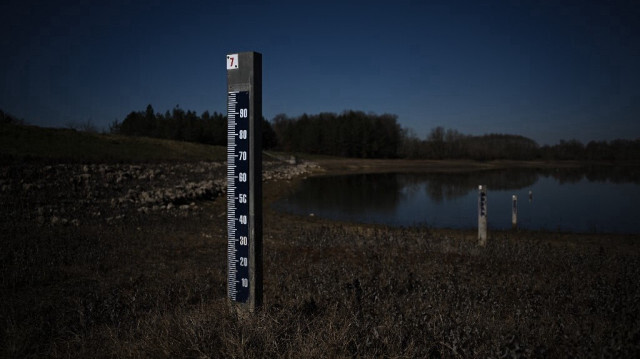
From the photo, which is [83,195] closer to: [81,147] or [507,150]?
[81,147]

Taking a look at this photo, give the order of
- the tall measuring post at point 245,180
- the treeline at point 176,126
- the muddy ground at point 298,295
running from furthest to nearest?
the treeline at point 176,126 < the tall measuring post at point 245,180 < the muddy ground at point 298,295

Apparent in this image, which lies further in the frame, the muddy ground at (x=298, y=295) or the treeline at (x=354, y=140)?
the treeline at (x=354, y=140)

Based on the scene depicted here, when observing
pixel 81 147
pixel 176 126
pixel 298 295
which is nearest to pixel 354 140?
pixel 176 126

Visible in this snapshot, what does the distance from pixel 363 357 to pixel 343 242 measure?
Result: 25.6 ft

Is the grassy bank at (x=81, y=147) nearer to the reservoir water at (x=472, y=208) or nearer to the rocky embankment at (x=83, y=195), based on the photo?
the rocky embankment at (x=83, y=195)

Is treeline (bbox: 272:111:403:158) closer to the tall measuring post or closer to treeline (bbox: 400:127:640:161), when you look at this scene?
treeline (bbox: 400:127:640:161)

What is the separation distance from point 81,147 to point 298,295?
44.3 metres

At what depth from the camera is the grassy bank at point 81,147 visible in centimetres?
2906

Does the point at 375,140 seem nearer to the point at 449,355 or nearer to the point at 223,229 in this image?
the point at 223,229

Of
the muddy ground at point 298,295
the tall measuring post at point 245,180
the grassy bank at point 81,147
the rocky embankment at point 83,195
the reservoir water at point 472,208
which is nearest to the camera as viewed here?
the muddy ground at point 298,295

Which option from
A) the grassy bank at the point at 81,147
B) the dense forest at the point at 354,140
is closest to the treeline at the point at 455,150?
the dense forest at the point at 354,140

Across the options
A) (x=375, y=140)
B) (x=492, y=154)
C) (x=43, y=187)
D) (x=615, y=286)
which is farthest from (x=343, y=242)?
(x=492, y=154)

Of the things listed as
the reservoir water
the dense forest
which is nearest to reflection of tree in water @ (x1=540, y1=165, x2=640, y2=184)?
the reservoir water

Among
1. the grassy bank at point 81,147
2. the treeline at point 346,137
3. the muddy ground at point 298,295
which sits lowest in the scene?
the muddy ground at point 298,295
